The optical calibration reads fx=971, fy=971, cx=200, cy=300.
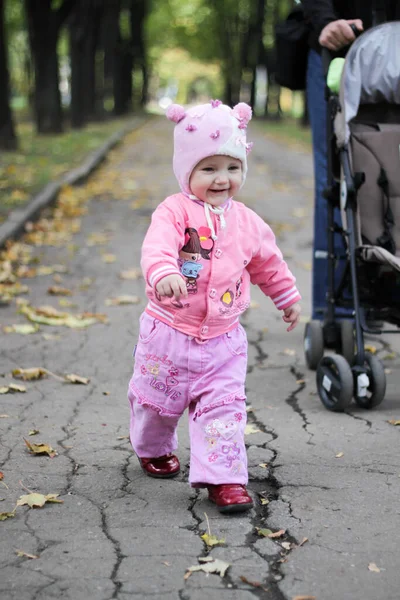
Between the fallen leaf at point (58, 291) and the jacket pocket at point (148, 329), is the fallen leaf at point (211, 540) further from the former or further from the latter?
the fallen leaf at point (58, 291)

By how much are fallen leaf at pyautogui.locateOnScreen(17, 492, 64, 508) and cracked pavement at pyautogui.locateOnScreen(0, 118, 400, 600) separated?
0.08ft

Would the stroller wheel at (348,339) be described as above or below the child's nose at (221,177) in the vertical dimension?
below

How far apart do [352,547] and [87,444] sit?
1.38m

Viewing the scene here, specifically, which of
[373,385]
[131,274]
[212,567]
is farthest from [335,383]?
[131,274]

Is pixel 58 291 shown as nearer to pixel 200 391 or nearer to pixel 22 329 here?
pixel 22 329

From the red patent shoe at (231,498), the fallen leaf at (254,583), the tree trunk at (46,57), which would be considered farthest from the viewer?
the tree trunk at (46,57)

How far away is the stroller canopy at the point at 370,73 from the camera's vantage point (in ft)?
15.8

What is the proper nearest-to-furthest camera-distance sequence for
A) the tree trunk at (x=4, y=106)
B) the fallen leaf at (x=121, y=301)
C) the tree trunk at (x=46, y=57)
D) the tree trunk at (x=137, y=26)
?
the fallen leaf at (x=121, y=301) → the tree trunk at (x=4, y=106) → the tree trunk at (x=46, y=57) → the tree trunk at (x=137, y=26)

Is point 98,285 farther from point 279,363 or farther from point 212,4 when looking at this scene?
point 212,4

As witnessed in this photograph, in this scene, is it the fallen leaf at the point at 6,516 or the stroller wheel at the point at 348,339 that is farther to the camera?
the stroller wheel at the point at 348,339

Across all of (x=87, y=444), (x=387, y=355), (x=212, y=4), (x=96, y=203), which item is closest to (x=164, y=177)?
(x=96, y=203)

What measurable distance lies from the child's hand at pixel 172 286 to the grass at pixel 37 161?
674 centimetres

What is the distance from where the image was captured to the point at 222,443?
3295 mm

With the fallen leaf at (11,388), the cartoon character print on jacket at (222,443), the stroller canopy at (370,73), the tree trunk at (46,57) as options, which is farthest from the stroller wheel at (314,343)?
the tree trunk at (46,57)
